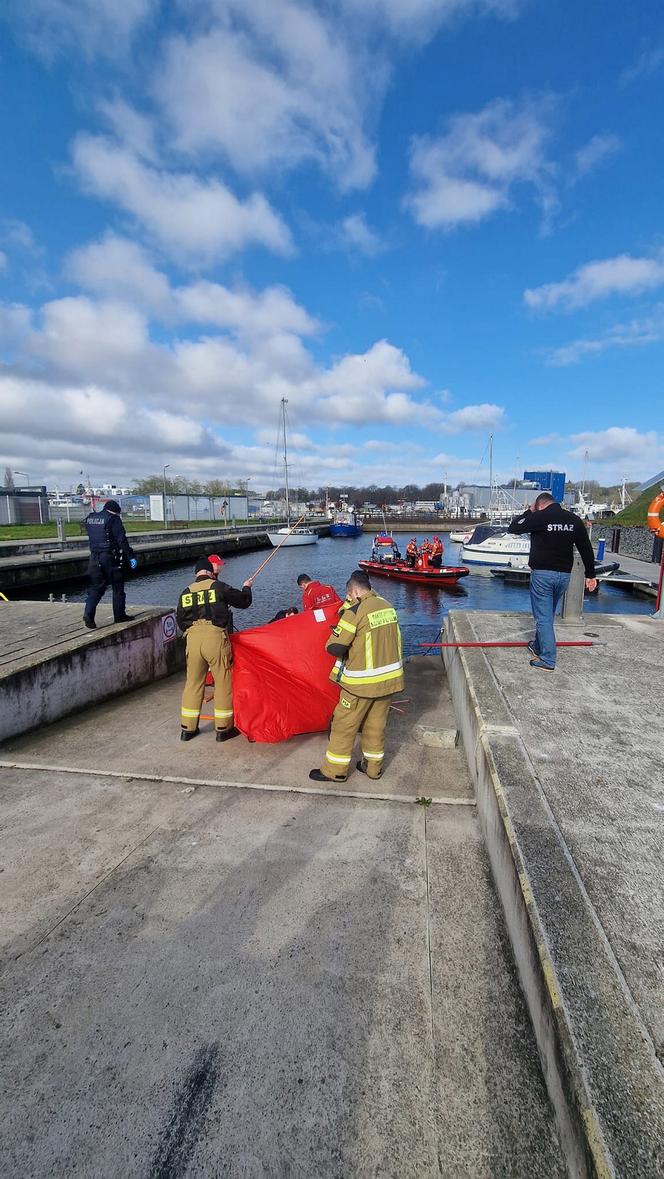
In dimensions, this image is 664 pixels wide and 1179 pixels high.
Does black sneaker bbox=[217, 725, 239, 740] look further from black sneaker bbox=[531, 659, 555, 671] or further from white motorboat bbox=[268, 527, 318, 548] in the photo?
white motorboat bbox=[268, 527, 318, 548]

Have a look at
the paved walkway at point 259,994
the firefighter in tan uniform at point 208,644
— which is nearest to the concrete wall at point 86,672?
the paved walkway at point 259,994

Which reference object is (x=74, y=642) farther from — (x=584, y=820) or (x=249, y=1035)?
(x=584, y=820)

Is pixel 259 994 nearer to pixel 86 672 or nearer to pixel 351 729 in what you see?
pixel 351 729

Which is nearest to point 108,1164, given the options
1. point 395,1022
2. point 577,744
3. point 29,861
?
point 395,1022

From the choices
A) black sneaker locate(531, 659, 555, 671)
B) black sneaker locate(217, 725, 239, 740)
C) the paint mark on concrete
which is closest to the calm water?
black sneaker locate(531, 659, 555, 671)

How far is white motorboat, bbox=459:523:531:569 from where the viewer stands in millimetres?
28172

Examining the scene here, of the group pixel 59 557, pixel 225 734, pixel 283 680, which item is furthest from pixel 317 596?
pixel 59 557

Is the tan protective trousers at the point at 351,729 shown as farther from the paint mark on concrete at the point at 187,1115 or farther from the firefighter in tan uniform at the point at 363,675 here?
the paint mark on concrete at the point at 187,1115

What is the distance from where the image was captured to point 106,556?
6117 mm

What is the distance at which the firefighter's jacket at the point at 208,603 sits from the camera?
4465 mm

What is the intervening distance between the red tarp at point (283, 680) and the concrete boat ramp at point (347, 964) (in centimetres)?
65

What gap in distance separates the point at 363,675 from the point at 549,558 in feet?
8.15

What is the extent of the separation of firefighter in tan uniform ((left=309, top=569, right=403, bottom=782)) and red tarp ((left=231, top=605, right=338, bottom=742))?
76cm

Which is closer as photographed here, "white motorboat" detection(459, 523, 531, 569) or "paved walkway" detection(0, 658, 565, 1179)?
"paved walkway" detection(0, 658, 565, 1179)
